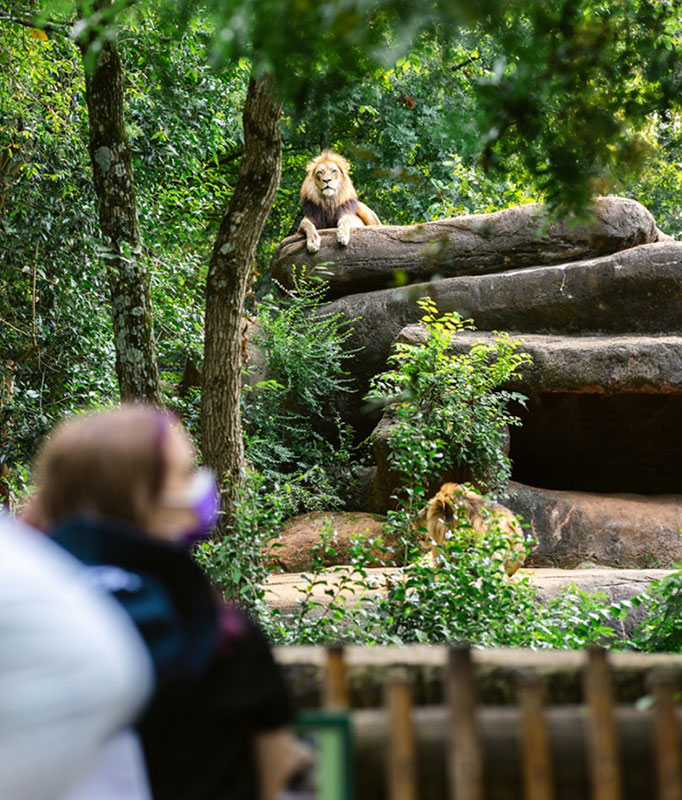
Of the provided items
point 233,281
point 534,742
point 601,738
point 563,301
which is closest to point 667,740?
point 601,738

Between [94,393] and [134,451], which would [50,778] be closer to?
[134,451]

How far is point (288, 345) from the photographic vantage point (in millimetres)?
12289

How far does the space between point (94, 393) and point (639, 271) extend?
6481 mm

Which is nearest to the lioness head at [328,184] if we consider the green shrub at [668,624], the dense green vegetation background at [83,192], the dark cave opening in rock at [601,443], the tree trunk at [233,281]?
the dense green vegetation background at [83,192]

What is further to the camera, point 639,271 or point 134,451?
point 639,271

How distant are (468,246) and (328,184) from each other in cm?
270

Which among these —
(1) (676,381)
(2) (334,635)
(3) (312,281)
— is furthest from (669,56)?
(3) (312,281)

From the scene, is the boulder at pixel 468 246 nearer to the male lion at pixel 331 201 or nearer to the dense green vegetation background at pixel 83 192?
the male lion at pixel 331 201

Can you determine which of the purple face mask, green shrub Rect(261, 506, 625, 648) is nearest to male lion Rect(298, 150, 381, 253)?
green shrub Rect(261, 506, 625, 648)

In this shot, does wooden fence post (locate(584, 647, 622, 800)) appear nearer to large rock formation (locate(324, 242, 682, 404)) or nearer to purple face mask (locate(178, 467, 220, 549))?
purple face mask (locate(178, 467, 220, 549))

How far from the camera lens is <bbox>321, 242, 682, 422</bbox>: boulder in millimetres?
11461

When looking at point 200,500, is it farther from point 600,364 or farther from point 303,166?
point 303,166

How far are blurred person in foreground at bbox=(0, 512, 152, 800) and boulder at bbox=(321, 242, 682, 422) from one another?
10084 millimetres

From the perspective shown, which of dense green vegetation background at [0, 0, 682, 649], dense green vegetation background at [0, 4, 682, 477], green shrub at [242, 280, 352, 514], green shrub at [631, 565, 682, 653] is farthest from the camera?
green shrub at [242, 280, 352, 514]
